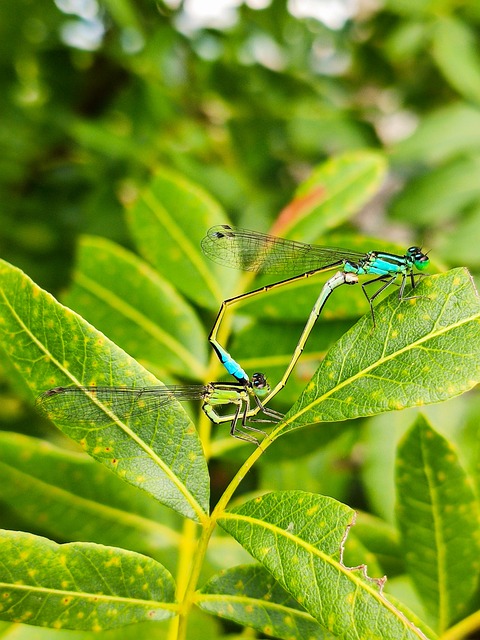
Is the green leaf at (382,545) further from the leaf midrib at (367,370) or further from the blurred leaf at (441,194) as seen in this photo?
the blurred leaf at (441,194)

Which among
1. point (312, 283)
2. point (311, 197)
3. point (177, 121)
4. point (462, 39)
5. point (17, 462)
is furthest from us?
point (177, 121)

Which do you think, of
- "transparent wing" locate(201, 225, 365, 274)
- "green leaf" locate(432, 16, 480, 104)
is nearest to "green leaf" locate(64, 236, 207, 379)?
"transparent wing" locate(201, 225, 365, 274)

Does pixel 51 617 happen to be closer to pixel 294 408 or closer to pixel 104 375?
pixel 104 375

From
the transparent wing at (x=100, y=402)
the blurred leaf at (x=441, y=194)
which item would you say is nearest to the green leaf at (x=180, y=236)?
the transparent wing at (x=100, y=402)

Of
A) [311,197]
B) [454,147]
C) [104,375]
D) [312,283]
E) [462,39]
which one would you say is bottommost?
[104,375]

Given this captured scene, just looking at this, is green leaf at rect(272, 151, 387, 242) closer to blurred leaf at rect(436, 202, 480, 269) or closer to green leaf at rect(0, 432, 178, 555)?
blurred leaf at rect(436, 202, 480, 269)

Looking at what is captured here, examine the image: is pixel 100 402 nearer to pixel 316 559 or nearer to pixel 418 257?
pixel 316 559

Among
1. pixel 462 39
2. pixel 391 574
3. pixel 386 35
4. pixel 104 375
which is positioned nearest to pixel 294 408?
pixel 104 375
